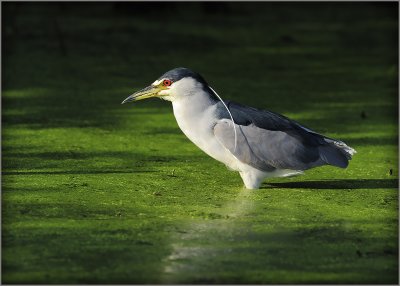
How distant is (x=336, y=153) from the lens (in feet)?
15.1

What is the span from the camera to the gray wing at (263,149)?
178 inches

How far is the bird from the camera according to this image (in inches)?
179

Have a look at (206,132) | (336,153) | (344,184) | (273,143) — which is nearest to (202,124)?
(206,132)

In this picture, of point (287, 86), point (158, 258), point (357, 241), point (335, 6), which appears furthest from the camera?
point (335, 6)

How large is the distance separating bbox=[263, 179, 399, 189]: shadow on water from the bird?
0.17 metres

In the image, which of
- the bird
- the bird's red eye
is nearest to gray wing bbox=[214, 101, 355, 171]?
the bird

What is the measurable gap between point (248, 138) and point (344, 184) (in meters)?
0.56

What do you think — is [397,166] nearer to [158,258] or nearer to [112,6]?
[158,258]

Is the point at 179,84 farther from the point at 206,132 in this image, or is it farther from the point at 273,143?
the point at 273,143

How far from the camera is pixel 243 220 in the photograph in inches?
160

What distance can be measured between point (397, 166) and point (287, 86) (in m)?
2.37

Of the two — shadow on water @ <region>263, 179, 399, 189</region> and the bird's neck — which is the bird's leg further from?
the bird's neck

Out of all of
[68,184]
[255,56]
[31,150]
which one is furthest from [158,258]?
[255,56]

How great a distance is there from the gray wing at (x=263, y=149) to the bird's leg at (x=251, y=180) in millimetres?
56
